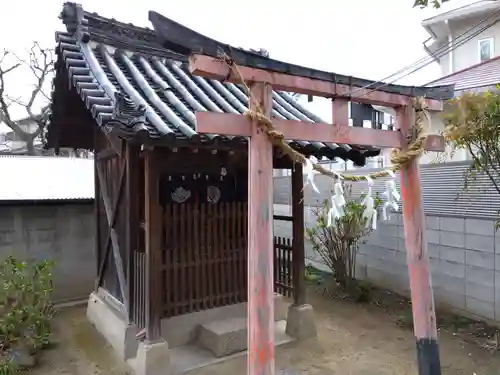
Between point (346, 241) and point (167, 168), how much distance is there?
169 inches

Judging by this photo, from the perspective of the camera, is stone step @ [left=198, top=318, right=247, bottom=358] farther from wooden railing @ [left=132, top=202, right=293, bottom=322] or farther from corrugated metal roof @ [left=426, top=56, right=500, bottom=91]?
corrugated metal roof @ [left=426, top=56, right=500, bottom=91]

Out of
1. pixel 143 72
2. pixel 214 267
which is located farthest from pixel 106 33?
pixel 214 267

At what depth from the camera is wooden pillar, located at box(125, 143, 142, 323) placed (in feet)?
17.9

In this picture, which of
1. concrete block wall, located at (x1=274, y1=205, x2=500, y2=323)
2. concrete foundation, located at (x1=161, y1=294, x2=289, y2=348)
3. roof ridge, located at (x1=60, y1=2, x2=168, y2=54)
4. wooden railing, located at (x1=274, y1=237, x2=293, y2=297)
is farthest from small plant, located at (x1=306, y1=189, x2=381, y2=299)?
roof ridge, located at (x1=60, y1=2, x2=168, y2=54)

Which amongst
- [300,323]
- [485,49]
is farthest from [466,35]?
[300,323]

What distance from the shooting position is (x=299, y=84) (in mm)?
3268

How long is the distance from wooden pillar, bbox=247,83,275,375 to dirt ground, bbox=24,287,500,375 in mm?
2383

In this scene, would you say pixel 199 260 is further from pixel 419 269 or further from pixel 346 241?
pixel 346 241

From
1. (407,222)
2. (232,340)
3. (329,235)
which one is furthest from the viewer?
Answer: (329,235)

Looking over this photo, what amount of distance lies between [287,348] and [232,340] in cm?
84

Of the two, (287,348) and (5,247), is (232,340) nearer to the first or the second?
(287,348)

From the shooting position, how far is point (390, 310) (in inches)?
284

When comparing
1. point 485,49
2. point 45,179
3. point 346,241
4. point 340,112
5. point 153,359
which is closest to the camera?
point 340,112

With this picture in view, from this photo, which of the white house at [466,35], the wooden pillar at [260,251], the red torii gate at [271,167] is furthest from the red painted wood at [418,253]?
the white house at [466,35]
